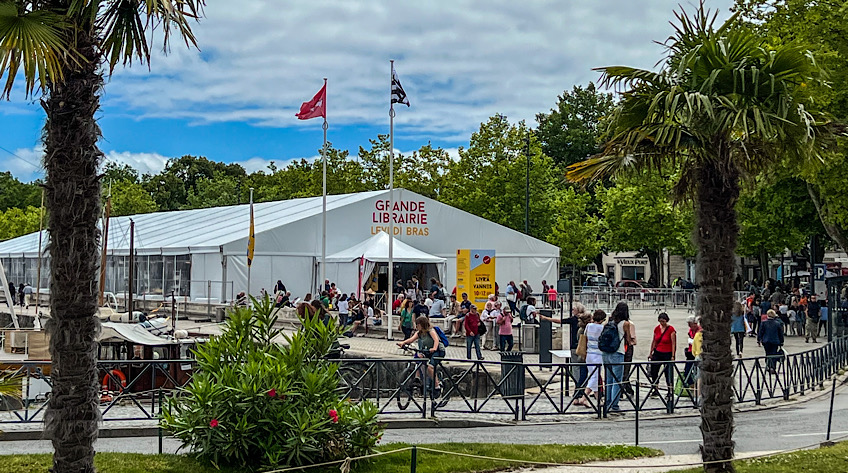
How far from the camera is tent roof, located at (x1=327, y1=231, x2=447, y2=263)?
38.6 metres

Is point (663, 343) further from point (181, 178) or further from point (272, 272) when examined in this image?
point (181, 178)

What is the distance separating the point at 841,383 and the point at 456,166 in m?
46.2

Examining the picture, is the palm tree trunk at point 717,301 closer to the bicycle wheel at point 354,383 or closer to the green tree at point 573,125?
the bicycle wheel at point 354,383

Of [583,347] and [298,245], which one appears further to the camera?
[298,245]

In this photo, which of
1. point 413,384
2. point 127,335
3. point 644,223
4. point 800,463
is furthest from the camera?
point 644,223

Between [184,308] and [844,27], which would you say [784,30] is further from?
[184,308]

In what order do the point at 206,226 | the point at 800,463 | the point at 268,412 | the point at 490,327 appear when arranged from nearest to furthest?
the point at 268,412 → the point at 800,463 → the point at 490,327 → the point at 206,226

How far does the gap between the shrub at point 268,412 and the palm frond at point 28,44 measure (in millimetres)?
4234

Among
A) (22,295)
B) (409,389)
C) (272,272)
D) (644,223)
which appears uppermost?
(644,223)

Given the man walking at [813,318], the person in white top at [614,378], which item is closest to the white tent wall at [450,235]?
the man walking at [813,318]

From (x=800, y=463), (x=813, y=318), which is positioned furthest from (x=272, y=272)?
(x=800, y=463)

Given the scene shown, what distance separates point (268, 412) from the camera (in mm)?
10195

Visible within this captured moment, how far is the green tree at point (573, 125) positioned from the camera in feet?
290

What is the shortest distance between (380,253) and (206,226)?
13.1 meters
